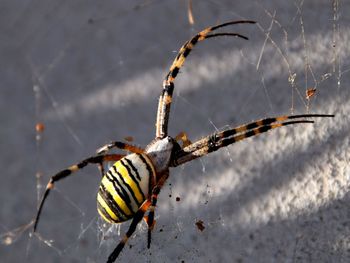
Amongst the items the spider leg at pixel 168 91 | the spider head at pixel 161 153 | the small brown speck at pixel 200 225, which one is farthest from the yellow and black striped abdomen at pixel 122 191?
the small brown speck at pixel 200 225

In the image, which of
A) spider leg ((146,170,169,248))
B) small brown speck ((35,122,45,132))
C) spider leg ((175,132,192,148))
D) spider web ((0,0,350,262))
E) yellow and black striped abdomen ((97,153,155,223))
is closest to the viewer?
yellow and black striped abdomen ((97,153,155,223))

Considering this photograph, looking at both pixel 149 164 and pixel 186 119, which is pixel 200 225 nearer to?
pixel 149 164

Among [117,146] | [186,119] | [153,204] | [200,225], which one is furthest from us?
[186,119]

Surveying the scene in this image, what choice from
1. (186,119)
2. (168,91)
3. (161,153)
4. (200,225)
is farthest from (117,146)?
(186,119)

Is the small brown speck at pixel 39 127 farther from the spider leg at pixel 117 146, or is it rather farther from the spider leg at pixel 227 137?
the spider leg at pixel 227 137

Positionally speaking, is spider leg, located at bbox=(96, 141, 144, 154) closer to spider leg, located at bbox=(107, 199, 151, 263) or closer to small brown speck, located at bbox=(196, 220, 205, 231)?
spider leg, located at bbox=(107, 199, 151, 263)

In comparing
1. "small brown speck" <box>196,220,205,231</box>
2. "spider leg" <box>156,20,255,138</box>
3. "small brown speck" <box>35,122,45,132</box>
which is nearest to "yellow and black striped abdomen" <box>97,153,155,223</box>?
"spider leg" <box>156,20,255,138</box>
